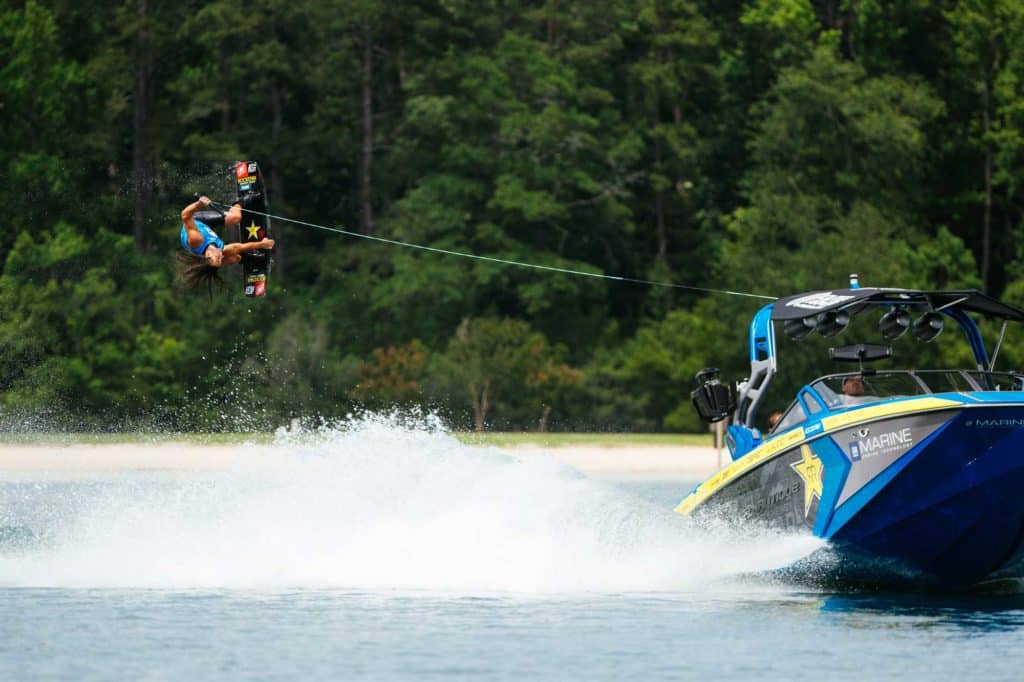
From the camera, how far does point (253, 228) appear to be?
59.2ft

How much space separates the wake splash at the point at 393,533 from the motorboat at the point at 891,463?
493mm

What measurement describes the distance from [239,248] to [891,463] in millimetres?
6486

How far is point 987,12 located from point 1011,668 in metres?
44.0

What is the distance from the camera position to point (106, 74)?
5578 centimetres

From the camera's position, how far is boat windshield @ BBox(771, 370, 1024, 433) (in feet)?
51.0

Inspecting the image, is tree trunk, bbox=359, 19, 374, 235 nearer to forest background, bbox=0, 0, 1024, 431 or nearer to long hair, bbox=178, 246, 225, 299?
forest background, bbox=0, 0, 1024, 431

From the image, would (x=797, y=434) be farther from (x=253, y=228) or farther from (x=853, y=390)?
(x=253, y=228)

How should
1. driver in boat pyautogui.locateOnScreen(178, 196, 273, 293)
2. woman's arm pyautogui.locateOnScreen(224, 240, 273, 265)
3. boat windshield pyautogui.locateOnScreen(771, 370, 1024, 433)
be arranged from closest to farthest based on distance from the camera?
1. boat windshield pyautogui.locateOnScreen(771, 370, 1024, 433)
2. driver in boat pyautogui.locateOnScreen(178, 196, 273, 293)
3. woman's arm pyautogui.locateOnScreen(224, 240, 273, 265)

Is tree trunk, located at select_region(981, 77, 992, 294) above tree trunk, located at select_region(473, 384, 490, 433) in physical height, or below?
above

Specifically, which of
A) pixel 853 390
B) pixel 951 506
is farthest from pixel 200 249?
pixel 951 506

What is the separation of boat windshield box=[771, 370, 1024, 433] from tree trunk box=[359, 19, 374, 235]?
43332mm

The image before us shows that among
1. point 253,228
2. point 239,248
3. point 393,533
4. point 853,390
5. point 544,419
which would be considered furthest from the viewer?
point 544,419

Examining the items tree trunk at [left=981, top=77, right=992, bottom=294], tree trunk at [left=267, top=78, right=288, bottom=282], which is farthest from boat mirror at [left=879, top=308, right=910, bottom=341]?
tree trunk at [left=267, top=78, right=288, bottom=282]

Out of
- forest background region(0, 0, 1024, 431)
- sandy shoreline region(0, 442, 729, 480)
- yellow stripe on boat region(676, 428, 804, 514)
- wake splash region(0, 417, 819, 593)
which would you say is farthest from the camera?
forest background region(0, 0, 1024, 431)
